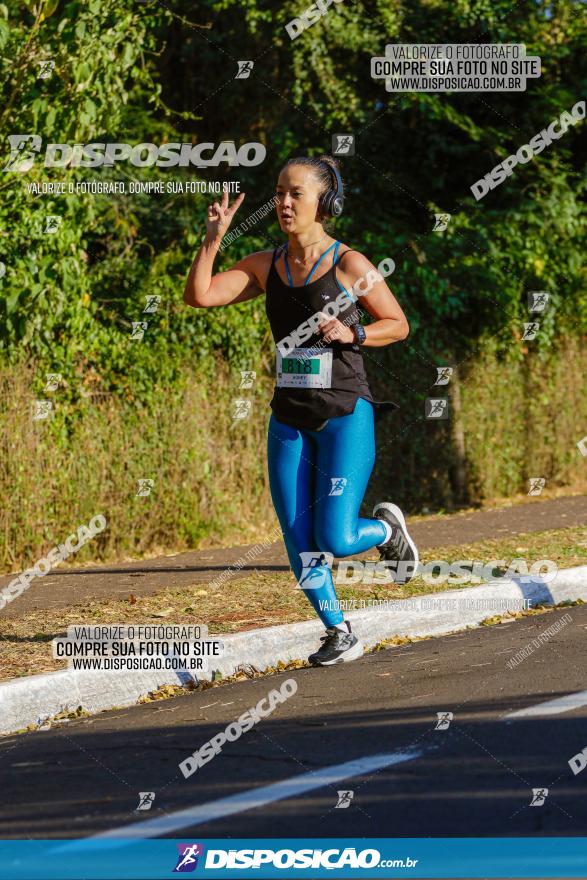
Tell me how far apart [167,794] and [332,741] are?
2.80 feet

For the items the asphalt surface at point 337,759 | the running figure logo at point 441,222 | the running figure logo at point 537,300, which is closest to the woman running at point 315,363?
the asphalt surface at point 337,759

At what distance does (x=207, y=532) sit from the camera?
12406 millimetres

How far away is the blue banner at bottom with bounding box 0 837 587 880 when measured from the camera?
12.6 ft

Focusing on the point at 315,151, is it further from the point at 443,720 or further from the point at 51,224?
the point at 443,720

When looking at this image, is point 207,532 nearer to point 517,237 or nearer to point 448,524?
point 448,524

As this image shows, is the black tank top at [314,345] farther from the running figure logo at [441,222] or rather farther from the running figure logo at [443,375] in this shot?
the running figure logo at [441,222]

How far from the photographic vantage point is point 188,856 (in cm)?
399

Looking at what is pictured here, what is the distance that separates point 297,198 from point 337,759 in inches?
111

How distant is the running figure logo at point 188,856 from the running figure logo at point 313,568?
2.81 metres

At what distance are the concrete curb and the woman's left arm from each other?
1707mm

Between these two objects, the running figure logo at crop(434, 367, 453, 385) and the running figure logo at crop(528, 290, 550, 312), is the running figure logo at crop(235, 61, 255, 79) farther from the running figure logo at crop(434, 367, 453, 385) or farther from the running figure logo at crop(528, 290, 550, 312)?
the running figure logo at crop(434, 367, 453, 385)

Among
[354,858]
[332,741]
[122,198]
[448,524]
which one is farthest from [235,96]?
[354,858]

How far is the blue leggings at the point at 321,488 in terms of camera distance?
6711 millimetres

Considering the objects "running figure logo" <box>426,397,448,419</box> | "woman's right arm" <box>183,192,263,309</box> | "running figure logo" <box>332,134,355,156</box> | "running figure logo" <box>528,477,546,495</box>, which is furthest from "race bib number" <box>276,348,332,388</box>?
"running figure logo" <box>528,477,546,495</box>
